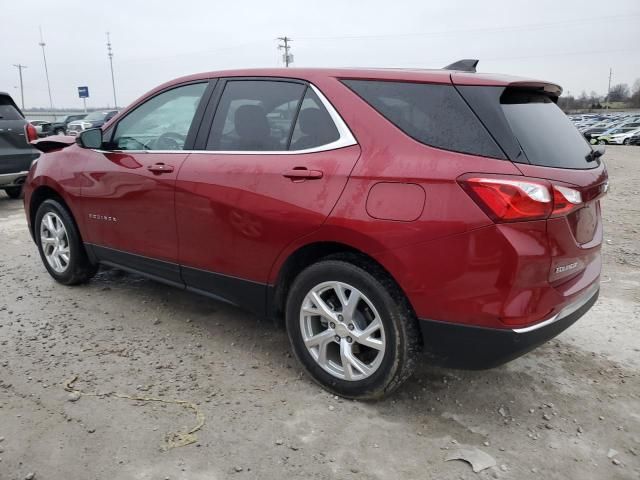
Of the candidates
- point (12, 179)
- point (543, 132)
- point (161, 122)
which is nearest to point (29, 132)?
point (12, 179)

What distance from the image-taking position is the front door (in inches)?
136

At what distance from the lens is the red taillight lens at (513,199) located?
7.32ft

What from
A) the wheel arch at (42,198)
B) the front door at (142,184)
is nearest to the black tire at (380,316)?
the front door at (142,184)

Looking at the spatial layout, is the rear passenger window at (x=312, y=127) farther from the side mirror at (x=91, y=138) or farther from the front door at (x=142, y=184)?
the side mirror at (x=91, y=138)

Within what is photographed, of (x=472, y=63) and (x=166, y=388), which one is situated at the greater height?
(x=472, y=63)

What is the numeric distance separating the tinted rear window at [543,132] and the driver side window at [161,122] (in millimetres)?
1935

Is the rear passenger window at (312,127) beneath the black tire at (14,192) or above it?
above

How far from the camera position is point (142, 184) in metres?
3.58

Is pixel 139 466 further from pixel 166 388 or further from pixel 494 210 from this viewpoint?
pixel 494 210

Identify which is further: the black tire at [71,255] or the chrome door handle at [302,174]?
the black tire at [71,255]

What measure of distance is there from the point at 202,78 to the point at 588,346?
3.07 meters

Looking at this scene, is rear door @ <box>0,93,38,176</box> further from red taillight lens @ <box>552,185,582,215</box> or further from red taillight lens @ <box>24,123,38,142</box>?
red taillight lens @ <box>552,185,582,215</box>

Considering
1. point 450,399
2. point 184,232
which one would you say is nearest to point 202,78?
point 184,232

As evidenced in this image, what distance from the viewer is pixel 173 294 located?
14.3ft
